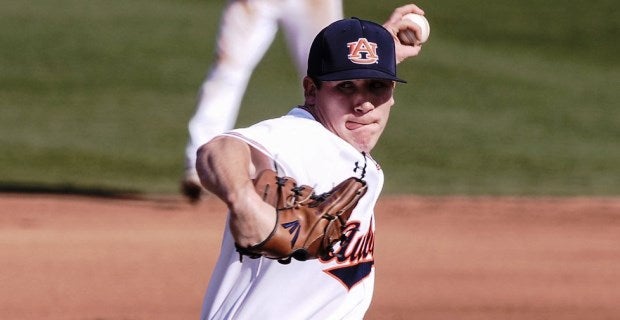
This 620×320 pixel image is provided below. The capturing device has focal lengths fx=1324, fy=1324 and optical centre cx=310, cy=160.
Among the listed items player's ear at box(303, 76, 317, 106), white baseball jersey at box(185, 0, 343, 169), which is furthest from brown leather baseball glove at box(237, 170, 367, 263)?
white baseball jersey at box(185, 0, 343, 169)

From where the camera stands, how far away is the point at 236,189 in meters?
2.98

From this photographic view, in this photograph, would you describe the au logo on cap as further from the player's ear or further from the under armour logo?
the under armour logo

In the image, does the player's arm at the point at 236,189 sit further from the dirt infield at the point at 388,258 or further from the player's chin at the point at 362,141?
the dirt infield at the point at 388,258

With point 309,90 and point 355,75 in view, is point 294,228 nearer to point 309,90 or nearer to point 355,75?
point 355,75

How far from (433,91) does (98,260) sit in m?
7.11

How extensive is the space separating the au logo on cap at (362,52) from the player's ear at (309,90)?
0.56ft

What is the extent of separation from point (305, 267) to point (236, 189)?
730 millimetres

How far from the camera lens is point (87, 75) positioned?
557 inches

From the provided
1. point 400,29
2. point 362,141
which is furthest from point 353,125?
point 400,29

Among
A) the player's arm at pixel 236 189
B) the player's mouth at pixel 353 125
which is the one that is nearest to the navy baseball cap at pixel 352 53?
the player's mouth at pixel 353 125

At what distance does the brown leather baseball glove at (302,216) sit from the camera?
3.11m

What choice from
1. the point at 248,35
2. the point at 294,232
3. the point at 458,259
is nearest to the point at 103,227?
the point at 248,35

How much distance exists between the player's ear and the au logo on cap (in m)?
0.17

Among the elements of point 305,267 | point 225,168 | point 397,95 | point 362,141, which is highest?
point 397,95
